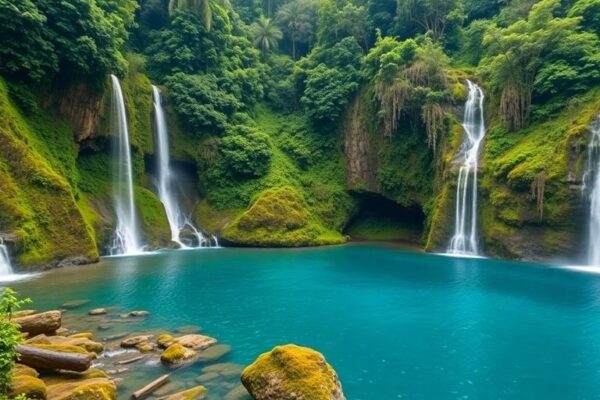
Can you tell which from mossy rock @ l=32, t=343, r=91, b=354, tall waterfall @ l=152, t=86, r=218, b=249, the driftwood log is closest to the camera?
the driftwood log

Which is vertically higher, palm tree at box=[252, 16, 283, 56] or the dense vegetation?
palm tree at box=[252, 16, 283, 56]

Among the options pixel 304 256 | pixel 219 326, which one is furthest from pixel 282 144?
pixel 219 326

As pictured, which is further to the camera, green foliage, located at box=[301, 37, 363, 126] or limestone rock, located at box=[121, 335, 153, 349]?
green foliage, located at box=[301, 37, 363, 126]

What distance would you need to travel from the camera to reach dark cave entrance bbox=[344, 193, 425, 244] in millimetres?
35875

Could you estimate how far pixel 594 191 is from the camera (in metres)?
21.5

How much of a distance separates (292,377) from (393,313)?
6938mm

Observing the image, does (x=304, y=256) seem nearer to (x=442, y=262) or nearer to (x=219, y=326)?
(x=442, y=262)

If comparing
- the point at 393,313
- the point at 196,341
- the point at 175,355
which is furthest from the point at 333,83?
the point at 175,355

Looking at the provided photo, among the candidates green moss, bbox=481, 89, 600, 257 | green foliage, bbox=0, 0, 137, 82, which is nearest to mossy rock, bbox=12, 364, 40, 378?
green foliage, bbox=0, 0, 137, 82

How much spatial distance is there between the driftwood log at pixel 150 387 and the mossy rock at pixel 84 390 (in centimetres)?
35

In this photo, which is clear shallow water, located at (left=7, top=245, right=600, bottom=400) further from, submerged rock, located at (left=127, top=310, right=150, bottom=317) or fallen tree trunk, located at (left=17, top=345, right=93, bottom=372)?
fallen tree trunk, located at (left=17, top=345, right=93, bottom=372)

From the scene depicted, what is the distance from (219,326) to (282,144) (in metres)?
27.8

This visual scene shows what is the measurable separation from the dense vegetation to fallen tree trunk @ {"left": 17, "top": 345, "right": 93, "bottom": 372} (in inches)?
516

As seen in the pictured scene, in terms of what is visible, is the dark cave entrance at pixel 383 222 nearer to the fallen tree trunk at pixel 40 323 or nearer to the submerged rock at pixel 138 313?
the submerged rock at pixel 138 313
